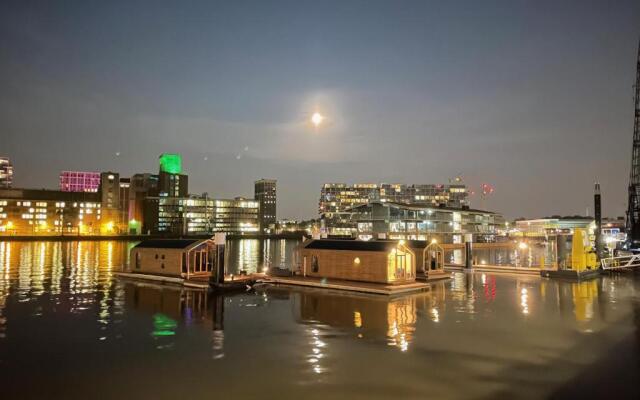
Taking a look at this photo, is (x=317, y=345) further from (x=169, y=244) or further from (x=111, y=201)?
(x=111, y=201)

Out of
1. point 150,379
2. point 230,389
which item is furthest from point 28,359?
point 230,389

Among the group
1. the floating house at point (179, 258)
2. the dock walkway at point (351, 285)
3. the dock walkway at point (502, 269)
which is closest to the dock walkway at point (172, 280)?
the floating house at point (179, 258)

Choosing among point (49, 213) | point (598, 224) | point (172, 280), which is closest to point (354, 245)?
point (172, 280)

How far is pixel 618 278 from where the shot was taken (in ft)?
136

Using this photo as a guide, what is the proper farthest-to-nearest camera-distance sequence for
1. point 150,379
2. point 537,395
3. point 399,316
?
point 399,316 → point 150,379 → point 537,395

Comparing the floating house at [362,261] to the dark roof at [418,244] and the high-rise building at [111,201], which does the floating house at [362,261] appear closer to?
the dark roof at [418,244]

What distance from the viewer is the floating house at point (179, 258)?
36531 millimetres

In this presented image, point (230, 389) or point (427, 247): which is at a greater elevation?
point (427, 247)

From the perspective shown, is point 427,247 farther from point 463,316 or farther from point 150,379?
point 150,379

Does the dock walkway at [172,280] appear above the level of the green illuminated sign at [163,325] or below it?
above

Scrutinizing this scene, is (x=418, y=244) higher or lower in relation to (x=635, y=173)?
lower

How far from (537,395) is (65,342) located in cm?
1801

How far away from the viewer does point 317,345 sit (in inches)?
719

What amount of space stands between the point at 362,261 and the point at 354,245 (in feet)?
5.83
